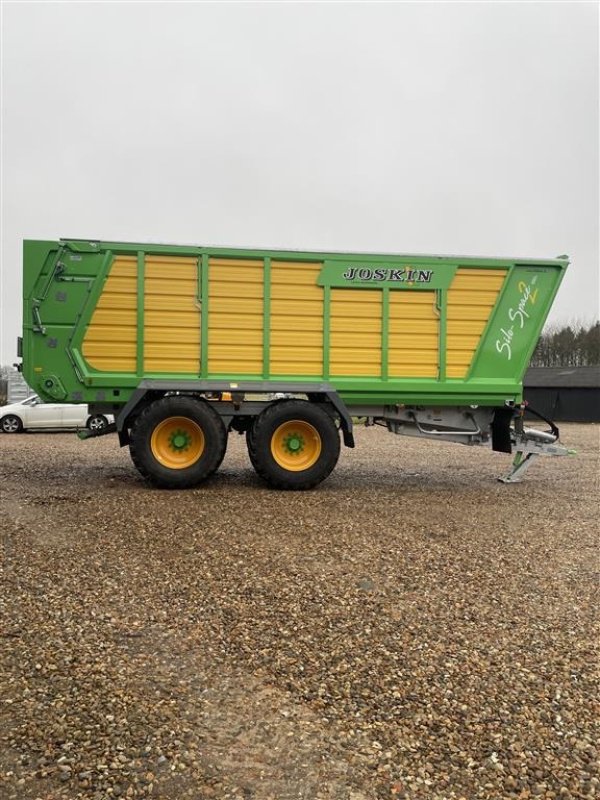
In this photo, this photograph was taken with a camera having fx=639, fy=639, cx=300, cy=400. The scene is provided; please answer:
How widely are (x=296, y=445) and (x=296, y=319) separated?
152 centimetres

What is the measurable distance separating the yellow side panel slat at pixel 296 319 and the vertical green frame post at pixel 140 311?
1509 millimetres

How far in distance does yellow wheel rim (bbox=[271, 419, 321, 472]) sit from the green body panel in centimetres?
57

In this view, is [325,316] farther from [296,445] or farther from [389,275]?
[296,445]

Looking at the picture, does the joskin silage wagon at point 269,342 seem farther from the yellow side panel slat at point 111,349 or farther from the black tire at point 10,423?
the black tire at point 10,423

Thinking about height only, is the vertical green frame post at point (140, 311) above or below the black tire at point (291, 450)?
above

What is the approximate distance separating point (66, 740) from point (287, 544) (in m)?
2.84

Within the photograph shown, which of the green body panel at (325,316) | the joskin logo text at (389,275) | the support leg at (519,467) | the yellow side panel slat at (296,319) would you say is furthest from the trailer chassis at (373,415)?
the joskin logo text at (389,275)

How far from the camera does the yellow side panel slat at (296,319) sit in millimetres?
7633

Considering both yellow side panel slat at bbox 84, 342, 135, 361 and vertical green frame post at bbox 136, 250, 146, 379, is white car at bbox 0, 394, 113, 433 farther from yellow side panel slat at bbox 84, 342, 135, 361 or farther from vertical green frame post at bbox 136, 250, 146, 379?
vertical green frame post at bbox 136, 250, 146, 379

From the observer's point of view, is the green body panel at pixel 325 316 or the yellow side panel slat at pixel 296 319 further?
the yellow side panel slat at pixel 296 319

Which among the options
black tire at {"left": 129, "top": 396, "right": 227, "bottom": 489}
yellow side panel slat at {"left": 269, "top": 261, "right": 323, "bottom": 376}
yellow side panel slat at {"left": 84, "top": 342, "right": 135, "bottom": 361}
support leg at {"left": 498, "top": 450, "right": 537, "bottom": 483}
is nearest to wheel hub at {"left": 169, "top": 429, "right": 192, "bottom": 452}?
black tire at {"left": 129, "top": 396, "right": 227, "bottom": 489}

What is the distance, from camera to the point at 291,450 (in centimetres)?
771

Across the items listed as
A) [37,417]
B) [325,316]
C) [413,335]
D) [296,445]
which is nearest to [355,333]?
[325,316]

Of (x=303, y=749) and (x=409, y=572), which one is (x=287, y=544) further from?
(x=303, y=749)
